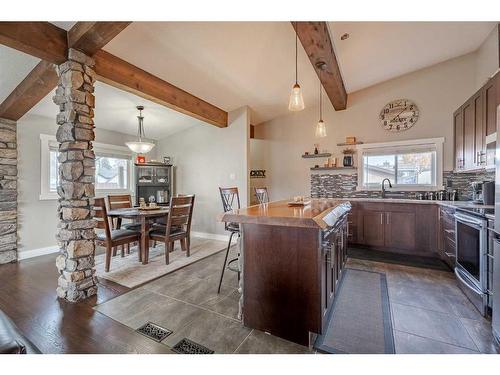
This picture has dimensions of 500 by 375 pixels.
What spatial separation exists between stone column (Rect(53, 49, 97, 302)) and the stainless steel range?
370 centimetres

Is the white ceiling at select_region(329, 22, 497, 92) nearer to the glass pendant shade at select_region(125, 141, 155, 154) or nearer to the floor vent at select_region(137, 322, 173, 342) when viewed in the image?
the glass pendant shade at select_region(125, 141, 155, 154)

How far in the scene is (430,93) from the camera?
400cm

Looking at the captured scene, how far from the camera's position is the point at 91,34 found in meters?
2.08

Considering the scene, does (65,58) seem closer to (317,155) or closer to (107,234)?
(107,234)

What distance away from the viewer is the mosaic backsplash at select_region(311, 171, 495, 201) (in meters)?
3.68

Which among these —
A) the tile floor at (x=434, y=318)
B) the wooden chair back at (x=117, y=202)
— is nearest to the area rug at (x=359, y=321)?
the tile floor at (x=434, y=318)

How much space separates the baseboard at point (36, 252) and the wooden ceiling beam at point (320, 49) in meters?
4.95

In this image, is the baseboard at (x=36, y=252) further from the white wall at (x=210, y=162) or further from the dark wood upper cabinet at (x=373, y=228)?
the dark wood upper cabinet at (x=373, y=228)

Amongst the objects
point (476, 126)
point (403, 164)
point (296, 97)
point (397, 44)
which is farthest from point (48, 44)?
point (403, 164)

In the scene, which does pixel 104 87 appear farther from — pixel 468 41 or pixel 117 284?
pixel 468 41

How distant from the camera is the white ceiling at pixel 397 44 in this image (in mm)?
2852

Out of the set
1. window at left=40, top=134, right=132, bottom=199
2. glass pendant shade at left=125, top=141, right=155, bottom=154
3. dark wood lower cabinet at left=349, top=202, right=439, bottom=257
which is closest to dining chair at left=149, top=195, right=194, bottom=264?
glass pendant shade at left=125, top=141, right=155, bottom=154

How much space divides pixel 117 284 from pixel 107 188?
2888mm
